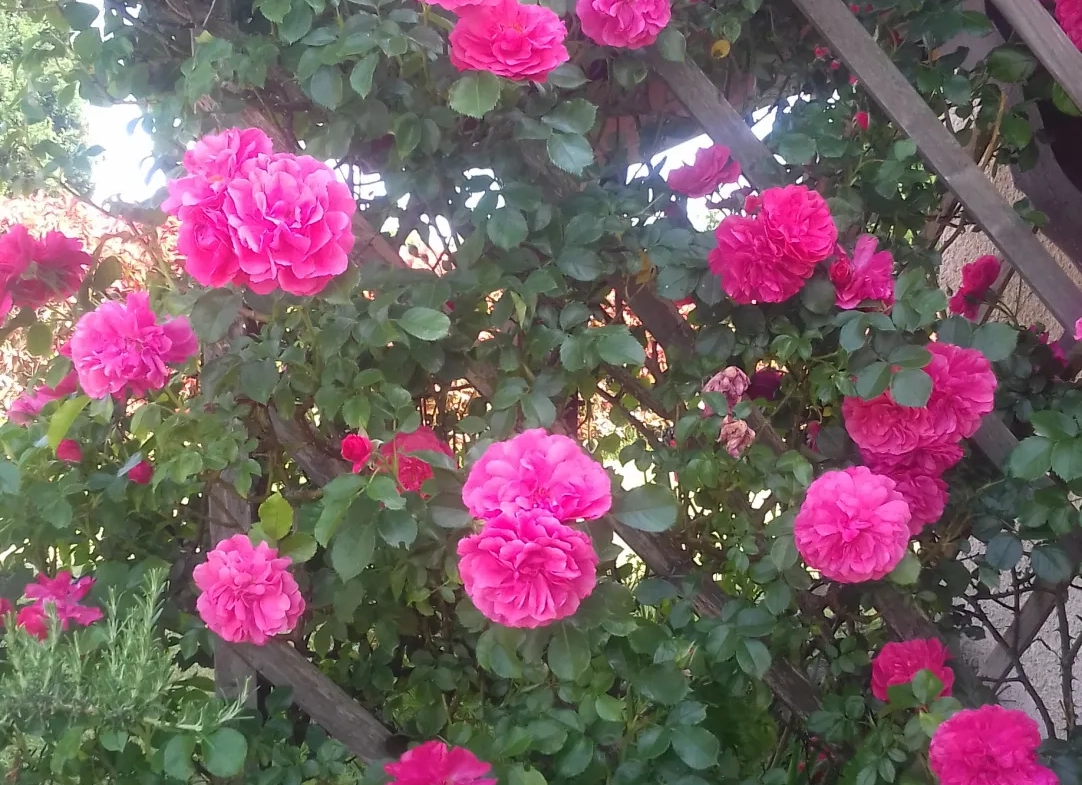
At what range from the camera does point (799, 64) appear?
1.12m

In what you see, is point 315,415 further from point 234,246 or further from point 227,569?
A: point 234,246

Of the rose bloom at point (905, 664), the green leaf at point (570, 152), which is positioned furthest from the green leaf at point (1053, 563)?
the green leaf at point (570, 152)

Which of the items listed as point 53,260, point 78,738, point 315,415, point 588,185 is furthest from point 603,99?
A: point 78,738

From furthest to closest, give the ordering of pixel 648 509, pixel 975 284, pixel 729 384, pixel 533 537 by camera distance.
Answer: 1. pixel 975 284
2. pixel 729 384
3. pixel 648 509
4. pixel 533 537

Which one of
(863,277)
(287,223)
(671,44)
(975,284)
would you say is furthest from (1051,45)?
(287,223)

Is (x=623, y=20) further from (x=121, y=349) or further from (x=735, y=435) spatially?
(x=121, y=349)

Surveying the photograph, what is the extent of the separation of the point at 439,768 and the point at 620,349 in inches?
20.6

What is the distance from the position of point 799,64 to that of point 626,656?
0.89 metres

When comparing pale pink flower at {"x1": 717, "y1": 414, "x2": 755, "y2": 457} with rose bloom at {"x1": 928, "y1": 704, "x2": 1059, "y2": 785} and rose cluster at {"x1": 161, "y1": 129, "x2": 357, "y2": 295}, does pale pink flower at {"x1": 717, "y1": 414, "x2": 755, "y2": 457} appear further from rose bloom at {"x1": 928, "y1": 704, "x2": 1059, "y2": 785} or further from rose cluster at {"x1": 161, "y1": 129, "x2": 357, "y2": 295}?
rose cluster at {"x1": 161, "y1": 129, "x2": 357, "y2": 295}

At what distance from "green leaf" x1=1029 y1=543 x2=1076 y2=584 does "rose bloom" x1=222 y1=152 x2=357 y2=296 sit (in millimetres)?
931

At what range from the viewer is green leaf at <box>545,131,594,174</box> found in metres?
0.82

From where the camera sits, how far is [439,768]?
867 millimetres

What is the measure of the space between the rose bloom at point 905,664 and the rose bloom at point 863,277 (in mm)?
454

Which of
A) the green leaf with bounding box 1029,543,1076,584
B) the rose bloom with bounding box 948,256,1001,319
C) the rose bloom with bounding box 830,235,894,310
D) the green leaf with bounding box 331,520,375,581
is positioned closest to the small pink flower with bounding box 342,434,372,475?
the green leaf with bounding box 331,520,375,581
